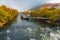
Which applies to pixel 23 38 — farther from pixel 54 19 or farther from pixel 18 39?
pixel 54 19

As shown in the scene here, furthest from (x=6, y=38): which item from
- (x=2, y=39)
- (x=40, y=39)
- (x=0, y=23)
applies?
(x=0, y=23)

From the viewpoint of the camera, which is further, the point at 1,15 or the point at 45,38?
the point at 1,15

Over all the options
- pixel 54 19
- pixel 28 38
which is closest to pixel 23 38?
pixel 28 38

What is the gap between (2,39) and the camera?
52.8ft

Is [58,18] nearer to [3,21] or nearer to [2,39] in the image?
[3,21]

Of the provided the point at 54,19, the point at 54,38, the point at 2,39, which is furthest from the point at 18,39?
the point at 54,19

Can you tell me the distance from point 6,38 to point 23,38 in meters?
1.51

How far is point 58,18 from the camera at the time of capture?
2925 centimetres

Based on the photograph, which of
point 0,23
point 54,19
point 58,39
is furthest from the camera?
point 54,19

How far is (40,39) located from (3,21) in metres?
14.2

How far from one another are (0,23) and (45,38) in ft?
41.1

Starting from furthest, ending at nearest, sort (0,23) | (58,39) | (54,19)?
(54,19), (0,23), (58,39)

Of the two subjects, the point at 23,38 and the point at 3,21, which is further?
the point at 3,21

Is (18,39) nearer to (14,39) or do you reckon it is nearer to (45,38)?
(14,39)
